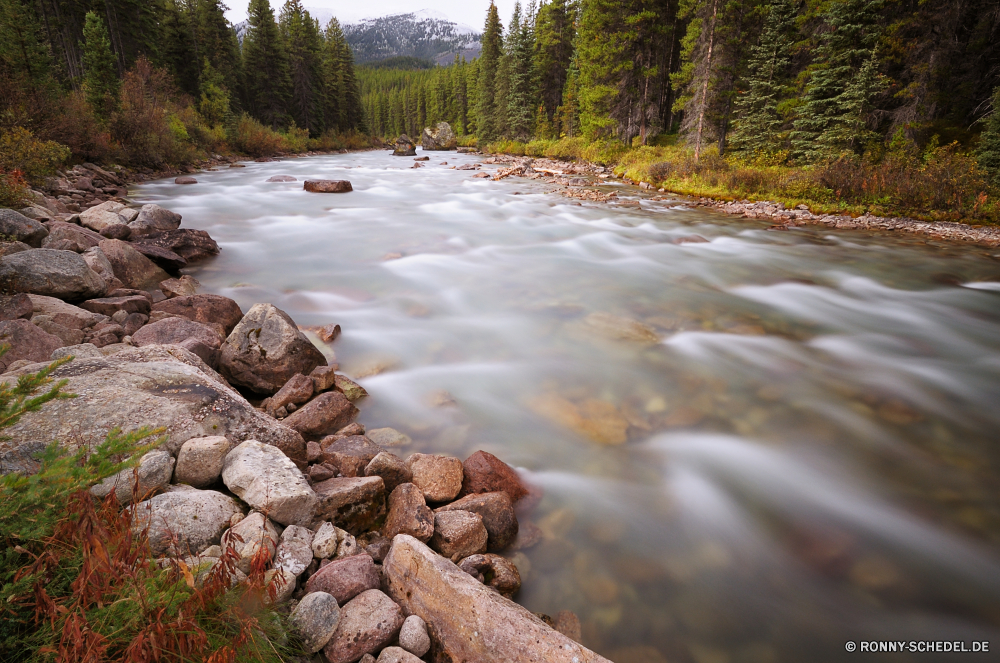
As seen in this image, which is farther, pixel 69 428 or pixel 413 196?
pixel 413 196

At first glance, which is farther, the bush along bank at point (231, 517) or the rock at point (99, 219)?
the rock at point (99, 219)

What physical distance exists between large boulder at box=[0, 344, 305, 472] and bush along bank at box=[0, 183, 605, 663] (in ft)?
0.04

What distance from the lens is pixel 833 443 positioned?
183 inches

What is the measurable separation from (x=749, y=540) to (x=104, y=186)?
63.9ft

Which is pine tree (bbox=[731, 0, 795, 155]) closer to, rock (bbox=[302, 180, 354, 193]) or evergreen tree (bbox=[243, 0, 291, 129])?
rock (bbox=[302, 180, 354, 193])

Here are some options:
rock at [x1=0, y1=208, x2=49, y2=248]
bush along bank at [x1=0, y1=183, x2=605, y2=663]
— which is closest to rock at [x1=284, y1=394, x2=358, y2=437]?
bush along bank at [x1=0, y1=183, x2=605, y2=663]

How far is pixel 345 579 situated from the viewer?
2.37 meters

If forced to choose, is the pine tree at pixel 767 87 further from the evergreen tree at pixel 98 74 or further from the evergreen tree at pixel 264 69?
the evergreen tree at pixel 264 69

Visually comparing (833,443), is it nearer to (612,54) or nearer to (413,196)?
(413,196)

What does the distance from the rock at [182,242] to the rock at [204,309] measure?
3449 millimetres

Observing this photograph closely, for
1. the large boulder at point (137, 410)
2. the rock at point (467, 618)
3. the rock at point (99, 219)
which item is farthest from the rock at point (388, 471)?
the rock at point (99, 219)

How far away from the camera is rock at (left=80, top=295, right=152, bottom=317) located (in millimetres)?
5469

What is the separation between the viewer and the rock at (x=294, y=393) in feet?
14.8

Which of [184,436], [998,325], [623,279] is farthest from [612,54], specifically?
[184,436]
